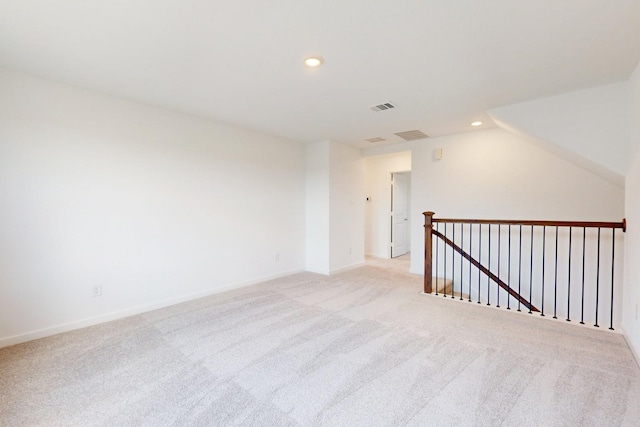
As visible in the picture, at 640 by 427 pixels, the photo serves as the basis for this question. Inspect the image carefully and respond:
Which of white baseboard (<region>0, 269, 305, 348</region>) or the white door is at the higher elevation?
the white door

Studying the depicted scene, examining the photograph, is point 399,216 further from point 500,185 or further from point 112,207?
point 112,207

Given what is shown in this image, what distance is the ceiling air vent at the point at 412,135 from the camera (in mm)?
4469

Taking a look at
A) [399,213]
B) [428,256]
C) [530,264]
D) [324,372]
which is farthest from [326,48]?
[399,213]

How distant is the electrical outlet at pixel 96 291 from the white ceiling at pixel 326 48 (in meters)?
2.01

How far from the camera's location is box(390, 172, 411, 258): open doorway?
265 inches

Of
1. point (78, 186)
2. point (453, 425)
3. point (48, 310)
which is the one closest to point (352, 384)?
point (453, 425)

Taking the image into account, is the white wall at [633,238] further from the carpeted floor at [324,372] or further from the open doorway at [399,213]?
the open doorway at [399,213]

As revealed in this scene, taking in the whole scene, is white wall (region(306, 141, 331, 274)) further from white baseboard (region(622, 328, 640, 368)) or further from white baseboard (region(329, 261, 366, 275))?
white baseboard (region(622, 328, 640, 368))

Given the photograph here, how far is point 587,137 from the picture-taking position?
2.82 meters

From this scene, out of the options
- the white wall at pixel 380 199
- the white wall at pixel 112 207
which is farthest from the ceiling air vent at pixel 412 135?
the white wall at pixel 112 207

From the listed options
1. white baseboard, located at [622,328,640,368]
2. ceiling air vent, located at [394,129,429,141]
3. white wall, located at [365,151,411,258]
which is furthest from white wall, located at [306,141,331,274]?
white baseboard, located at [622,328,640,368]

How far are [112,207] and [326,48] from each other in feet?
8.84

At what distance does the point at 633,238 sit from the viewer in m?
2.38

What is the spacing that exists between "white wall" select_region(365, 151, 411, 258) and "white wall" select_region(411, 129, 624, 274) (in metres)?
1.54
